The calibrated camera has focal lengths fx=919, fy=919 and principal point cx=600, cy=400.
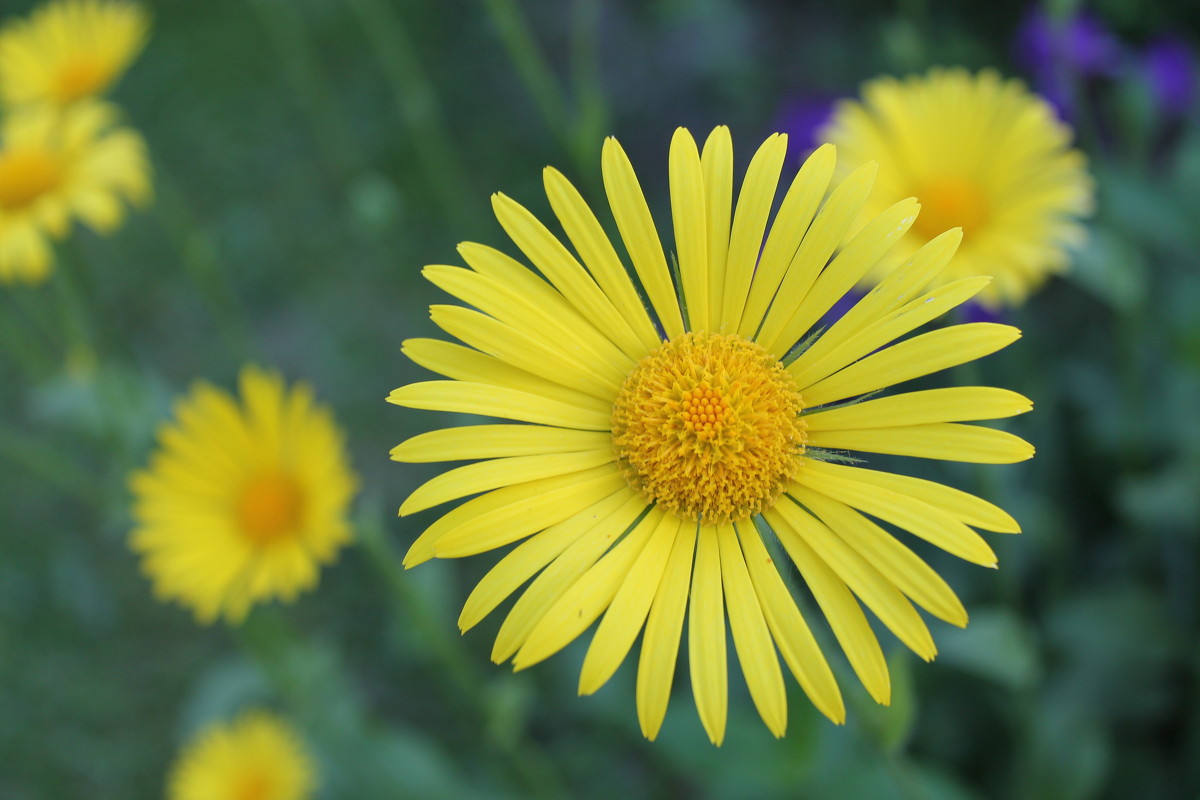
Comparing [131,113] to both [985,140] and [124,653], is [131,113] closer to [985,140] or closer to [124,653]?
[124,653]

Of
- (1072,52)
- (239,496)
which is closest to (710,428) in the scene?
(239,496)

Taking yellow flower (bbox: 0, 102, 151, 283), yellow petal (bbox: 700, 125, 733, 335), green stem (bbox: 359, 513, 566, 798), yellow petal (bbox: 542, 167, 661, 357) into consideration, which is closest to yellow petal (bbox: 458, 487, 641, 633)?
yellow petal (bbox: 542, 167, 661, 357)

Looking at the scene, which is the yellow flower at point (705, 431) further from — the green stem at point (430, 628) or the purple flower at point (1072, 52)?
the purple flower at point (1072, 52)

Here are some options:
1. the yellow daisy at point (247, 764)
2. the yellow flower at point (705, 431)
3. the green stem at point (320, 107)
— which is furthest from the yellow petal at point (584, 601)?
the green stem at point (320, 107)

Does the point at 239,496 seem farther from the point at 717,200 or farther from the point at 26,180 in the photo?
the point at 717,200

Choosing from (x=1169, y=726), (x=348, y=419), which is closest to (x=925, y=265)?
(x=1169, y=726)

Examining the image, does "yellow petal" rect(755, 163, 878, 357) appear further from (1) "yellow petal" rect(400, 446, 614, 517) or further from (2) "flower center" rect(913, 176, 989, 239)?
(2) "flower center" rect(913, 176, 989, 239)
